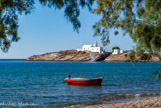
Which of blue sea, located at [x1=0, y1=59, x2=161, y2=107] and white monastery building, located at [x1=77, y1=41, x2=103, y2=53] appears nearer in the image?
blue sea, located at [x1=0, y1=59, x2=161, y2=107]

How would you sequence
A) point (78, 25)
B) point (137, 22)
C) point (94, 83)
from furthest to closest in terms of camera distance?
point (94, 83) < point (137, 22) < point (78, 25)

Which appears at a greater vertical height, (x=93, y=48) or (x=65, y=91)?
(x=93, y=48)

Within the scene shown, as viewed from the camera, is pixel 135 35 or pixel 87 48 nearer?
pixel 135 35

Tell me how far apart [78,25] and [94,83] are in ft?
86.9

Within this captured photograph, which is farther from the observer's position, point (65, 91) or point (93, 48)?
point (93, 48)

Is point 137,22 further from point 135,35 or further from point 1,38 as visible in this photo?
point 1,38

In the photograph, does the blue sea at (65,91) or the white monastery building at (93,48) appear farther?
the white monastery building at (93,48)

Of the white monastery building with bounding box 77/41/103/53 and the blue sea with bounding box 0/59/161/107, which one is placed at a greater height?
the white monastery building with bounding box 77/41/103/53

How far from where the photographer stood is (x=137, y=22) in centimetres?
870

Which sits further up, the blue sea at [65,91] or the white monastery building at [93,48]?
the white monastery building at [93,48]

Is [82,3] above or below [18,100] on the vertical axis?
above

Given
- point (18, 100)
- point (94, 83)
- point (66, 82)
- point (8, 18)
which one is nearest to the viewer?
point (8, 18)

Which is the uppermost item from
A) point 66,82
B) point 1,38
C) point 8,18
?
point 8,18

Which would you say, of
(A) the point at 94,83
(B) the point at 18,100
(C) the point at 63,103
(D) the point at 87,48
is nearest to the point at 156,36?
(C) the point at 63,103
